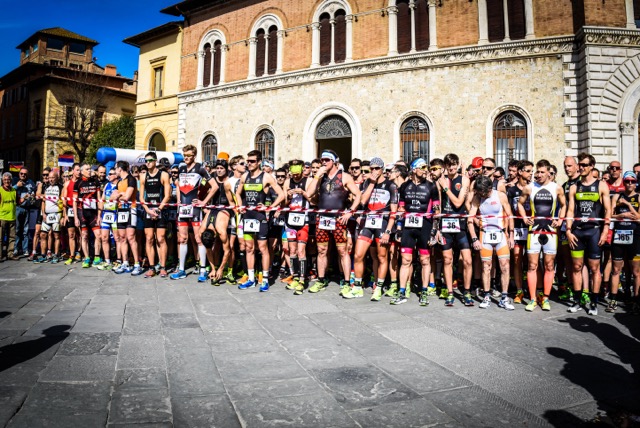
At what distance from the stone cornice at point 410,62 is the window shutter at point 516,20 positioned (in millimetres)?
587

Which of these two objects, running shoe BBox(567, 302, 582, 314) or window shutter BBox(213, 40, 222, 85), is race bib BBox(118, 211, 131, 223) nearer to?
running shoe BBox(567, 302, 582, 314)

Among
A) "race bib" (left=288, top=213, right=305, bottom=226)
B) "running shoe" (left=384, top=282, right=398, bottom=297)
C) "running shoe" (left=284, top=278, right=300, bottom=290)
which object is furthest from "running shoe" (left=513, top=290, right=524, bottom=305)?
"race bib" (left=288, top=213, right=305, bottom=226)

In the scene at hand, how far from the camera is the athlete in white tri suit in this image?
6.22 meters

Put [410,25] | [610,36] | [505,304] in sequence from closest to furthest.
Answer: [505,304] → [610,36] → [410,25]

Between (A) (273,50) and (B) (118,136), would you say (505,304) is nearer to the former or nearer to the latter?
(A) (273,50)

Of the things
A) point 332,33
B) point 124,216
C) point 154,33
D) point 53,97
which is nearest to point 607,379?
point 124,216

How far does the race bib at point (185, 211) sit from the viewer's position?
315 inches

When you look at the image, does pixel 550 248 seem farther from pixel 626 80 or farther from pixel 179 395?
pixel 626 80

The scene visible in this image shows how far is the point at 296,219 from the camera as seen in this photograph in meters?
7.41

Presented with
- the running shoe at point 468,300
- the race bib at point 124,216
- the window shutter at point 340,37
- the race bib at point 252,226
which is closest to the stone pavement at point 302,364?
the running shoe at point 468,300

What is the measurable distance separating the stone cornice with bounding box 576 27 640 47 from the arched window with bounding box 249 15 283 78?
13.3m

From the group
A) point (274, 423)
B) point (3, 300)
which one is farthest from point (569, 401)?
point (3, 300)

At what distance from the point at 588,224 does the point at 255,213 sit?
562cm

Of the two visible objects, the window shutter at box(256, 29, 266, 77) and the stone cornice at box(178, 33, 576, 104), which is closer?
the stone cornice at box(178, 33, 576, 104)
